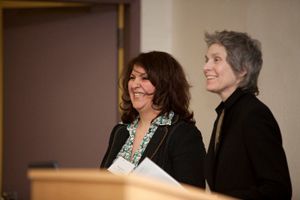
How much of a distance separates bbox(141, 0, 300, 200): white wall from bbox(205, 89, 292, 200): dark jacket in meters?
1.13

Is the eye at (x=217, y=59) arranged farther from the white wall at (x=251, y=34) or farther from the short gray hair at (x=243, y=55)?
the white wall at (x=251, y=34)

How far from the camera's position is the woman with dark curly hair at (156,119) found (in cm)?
273

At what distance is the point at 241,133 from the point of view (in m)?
2.38

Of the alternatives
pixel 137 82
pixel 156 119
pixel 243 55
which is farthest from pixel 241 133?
pixel 137 82

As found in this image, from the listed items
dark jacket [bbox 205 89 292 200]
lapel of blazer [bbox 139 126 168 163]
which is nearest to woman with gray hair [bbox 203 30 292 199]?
dark jacket [bbox 205 89 292 200]

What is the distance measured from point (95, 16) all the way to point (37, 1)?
446mm

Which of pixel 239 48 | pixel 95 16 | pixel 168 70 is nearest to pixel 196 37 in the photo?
pixel 95 16

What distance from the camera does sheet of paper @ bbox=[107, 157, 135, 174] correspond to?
2670mm

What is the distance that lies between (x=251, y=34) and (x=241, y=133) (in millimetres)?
1567

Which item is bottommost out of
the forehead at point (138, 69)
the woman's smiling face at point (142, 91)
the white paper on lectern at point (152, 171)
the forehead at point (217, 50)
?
the white paper on lectern at point (152, 171)

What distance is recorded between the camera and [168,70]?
2949 millimetres

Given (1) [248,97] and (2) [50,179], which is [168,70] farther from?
(2) [50,179]

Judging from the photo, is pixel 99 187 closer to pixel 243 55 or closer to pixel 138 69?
pixel 243 55

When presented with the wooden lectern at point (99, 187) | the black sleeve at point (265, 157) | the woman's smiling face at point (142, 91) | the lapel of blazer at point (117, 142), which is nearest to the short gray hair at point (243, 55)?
the black sleeve at point (265, 157)
